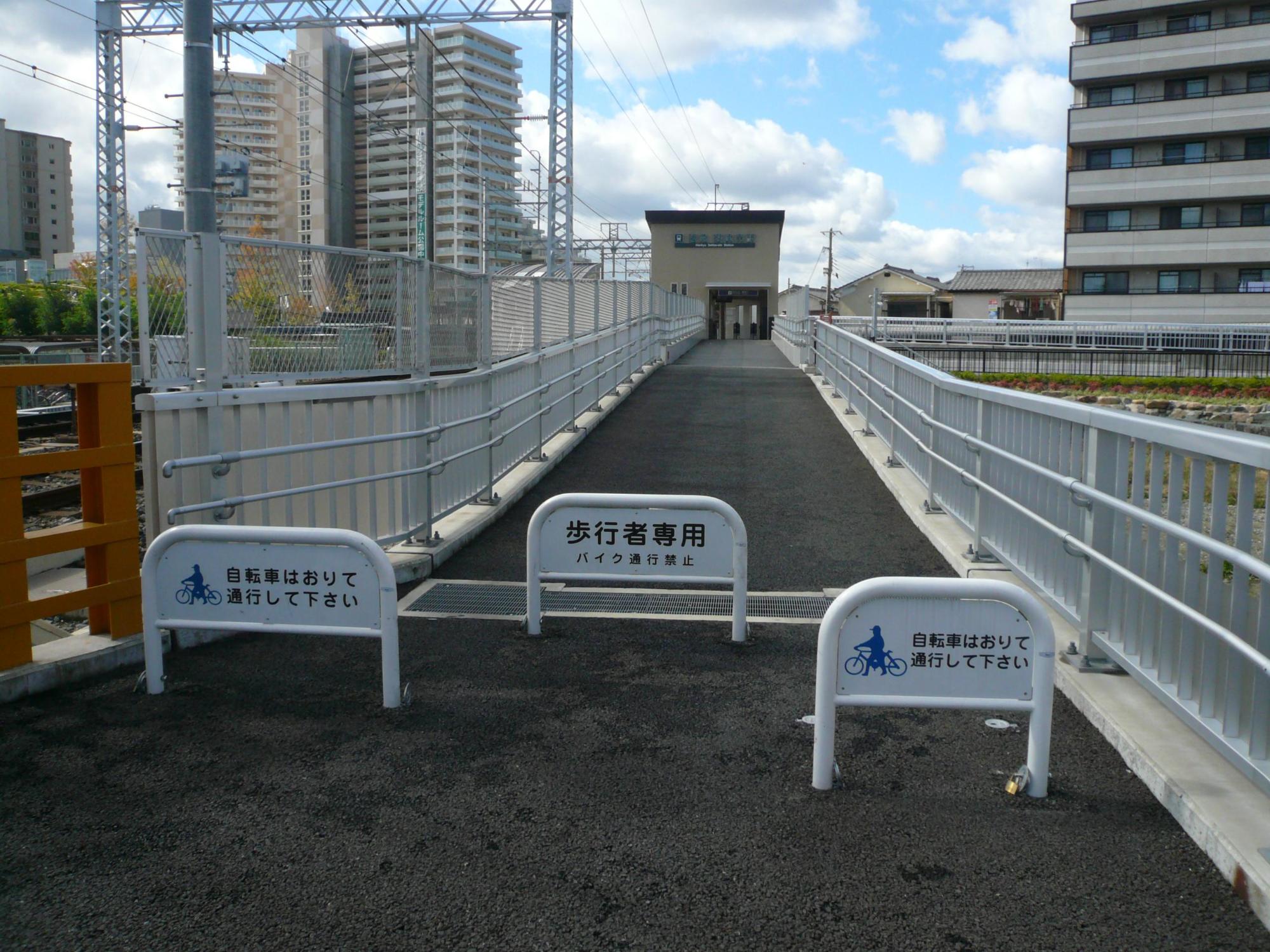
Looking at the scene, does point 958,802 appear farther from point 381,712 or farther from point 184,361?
point 184,361

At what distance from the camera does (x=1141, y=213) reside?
56031 millimetres

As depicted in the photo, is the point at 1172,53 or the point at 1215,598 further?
the point at 1172,53

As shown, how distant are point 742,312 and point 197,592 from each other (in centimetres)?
6580

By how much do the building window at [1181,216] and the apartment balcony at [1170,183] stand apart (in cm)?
59

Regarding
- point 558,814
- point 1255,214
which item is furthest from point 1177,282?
point 558,814

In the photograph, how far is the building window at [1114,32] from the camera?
2170 inches

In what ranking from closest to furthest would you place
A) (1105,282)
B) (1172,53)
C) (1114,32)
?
1. (1172,53)
2. (1114,32)
3. (1105,282)

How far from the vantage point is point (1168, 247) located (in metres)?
55.0

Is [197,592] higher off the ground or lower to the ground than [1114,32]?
lower

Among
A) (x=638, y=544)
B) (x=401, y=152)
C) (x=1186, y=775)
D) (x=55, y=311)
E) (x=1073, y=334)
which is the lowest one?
(x=1186, y=775)

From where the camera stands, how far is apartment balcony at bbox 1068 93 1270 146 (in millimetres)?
52844

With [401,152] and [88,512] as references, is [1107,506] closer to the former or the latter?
[88,512]

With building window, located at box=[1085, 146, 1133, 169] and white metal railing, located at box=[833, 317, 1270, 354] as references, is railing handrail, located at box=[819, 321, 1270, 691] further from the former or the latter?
building window, located at box=[1085, 146, 1133, 169]

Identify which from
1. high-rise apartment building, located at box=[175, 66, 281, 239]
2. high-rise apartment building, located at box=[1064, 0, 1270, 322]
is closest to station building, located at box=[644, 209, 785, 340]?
high-rise apartment building, located at box=[1064, 0, 1270, 322]
